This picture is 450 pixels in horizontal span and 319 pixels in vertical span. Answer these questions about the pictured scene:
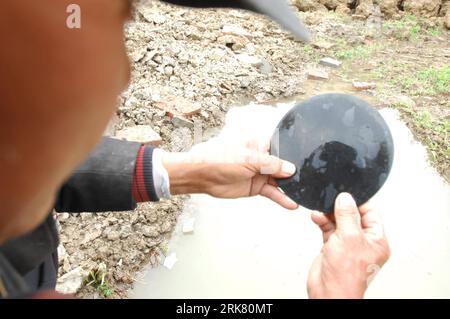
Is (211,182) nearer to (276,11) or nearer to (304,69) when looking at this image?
(276,11)

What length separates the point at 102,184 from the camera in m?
1.67

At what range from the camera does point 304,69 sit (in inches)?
200

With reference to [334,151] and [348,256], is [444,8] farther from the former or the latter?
[348,256]

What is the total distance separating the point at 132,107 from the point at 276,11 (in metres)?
3.07

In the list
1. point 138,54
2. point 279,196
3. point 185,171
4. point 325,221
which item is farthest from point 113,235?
point 138,54

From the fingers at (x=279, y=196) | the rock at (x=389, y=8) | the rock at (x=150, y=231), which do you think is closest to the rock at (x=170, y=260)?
the rock at (x=150, y=231)

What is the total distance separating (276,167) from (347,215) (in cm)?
37

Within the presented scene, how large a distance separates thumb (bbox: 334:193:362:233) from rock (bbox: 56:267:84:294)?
1477 millimetres

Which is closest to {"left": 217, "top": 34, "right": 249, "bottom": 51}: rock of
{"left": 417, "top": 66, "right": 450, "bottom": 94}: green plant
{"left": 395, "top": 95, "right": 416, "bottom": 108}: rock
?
{"left": 395, "top": 95, "right": 416, "bottom": 108}: rock

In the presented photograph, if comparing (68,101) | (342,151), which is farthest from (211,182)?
(68,101)

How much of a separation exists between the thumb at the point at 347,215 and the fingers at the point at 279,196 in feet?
1.00

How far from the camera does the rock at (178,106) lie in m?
3.80

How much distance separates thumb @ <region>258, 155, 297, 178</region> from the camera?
1.81 metres

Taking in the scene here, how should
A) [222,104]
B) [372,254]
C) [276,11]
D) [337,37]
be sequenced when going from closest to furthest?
[276,11], [372,254], [222,104], [337,37]
